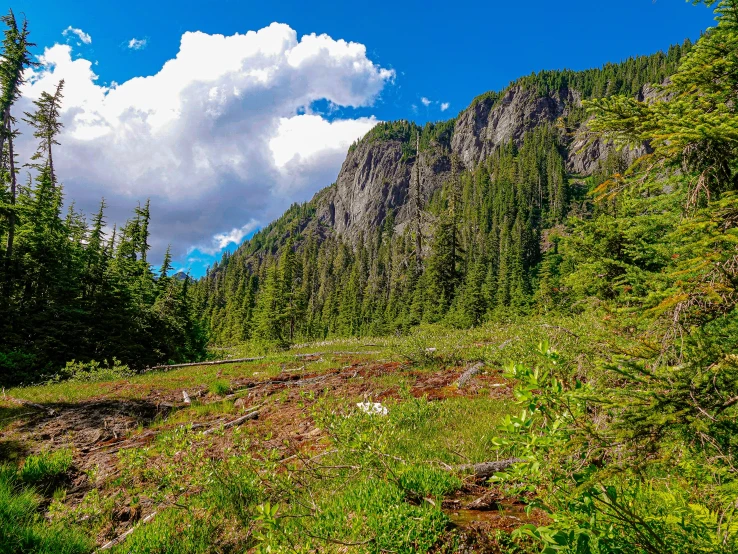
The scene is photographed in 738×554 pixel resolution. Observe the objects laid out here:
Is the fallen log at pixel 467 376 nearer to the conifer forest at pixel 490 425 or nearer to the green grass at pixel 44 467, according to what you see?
the conifer forest at pixel 490 425

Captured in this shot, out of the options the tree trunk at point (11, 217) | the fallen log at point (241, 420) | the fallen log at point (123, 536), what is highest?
the tree trunk at point (11, 217)

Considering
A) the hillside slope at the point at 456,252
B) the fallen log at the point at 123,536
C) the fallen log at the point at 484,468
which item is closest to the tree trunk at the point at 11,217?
the fallen log at the point at 123,536

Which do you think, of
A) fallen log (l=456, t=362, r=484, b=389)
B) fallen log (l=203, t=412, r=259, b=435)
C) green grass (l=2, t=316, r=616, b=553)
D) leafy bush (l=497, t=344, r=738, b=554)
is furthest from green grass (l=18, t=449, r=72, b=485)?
fallen log (l=456, t=362, r=484, b=389)

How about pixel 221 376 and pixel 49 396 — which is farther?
pixel 221 376

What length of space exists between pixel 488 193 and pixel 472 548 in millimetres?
156560

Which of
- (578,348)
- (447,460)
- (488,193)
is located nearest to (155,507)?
(447,460)

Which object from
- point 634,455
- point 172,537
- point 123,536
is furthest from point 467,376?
point 123,536

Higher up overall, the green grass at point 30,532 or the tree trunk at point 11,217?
the tree trunk at point 11,217

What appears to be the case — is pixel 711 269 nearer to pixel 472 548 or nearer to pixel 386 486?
pixel 472 548

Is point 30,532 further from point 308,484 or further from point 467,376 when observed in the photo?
point 467,376

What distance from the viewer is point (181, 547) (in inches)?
153

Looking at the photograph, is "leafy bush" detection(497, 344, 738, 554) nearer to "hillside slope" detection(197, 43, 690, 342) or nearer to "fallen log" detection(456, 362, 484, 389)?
"hillside slope" detection(197, 43, 690, 342)

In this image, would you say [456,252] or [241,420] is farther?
[456,252]

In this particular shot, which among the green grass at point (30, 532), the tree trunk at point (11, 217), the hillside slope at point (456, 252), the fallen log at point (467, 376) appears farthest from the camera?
the hillside slope at point (456, 252)
